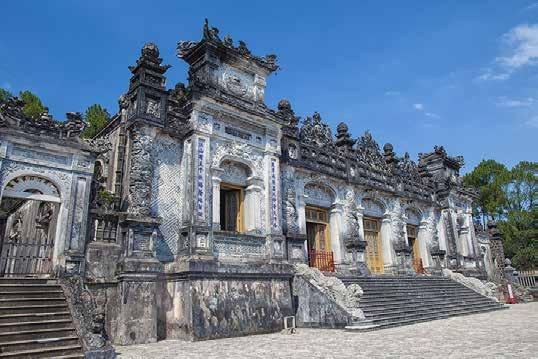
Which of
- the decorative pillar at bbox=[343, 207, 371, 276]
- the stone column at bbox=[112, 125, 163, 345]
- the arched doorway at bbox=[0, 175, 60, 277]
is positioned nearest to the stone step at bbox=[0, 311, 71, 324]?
the stone column at bbox=[112, 125, 163, 345]

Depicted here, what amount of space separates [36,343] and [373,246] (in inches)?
529

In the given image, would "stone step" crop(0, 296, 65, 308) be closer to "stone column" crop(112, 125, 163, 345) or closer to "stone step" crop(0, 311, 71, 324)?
"stone step" crop(0, 311, 71, 324)

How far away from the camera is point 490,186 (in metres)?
33.3

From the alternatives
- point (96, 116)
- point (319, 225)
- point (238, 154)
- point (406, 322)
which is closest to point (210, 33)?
point (238, 154)

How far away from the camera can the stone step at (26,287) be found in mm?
7549

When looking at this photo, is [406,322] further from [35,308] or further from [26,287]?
[26,287]

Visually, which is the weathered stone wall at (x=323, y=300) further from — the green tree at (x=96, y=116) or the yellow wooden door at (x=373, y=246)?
the green tree at (x=96, y=116)

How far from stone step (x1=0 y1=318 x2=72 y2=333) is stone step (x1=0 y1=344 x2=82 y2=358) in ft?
1.80

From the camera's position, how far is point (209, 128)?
11211mm

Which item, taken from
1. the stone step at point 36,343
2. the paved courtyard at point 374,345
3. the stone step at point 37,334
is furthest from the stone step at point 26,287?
the paved courtyard at point 374,345

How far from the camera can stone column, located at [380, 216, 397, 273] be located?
17.1 m

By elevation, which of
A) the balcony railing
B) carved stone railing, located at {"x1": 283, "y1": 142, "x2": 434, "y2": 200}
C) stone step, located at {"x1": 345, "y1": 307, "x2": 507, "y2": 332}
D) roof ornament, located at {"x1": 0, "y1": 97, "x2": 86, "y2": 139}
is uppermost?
carved stone railing, located at {"x1": 283, "y1": 142, "x2": 434, "y2": 200}

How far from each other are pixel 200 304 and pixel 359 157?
10.2 m

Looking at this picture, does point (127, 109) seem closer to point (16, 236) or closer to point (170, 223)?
point (170, 223)
